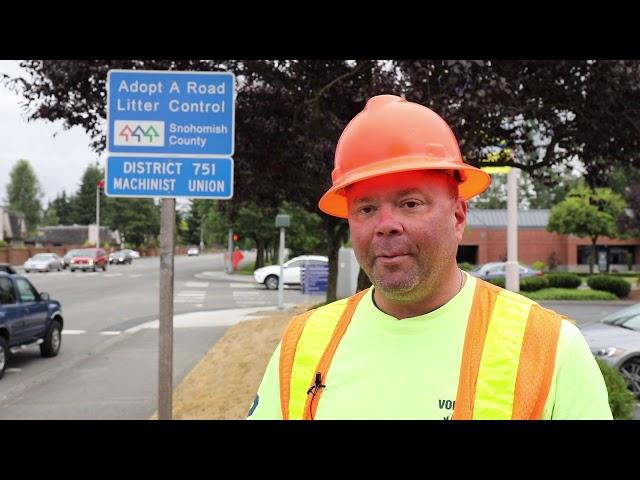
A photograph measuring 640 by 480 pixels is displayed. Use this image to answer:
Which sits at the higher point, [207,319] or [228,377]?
[228,377]

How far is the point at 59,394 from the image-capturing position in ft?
28.5

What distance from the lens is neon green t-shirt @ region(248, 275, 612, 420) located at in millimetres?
1489

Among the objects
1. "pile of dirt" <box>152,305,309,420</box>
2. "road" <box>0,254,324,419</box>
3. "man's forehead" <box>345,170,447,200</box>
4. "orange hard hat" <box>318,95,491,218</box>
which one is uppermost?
"orange hard hat" <box>318,95,491,218</box>

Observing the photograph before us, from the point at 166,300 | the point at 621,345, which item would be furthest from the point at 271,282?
the point at 166,300

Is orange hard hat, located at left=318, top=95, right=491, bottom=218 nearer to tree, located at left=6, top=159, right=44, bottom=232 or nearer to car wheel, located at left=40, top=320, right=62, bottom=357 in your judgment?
car wheel, located at left=40, top=320, right=62, bottom=357

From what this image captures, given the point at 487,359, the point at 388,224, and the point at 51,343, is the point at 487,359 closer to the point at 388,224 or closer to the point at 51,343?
the point at 388,224

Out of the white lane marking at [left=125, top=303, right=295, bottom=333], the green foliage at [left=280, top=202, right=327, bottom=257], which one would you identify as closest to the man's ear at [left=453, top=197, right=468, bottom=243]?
the white lane marking at [left=125, top=303, right=295, bottom=333]

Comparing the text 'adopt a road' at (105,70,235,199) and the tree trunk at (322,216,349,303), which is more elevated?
the text 'adopt a road' at (105,70,235,199)

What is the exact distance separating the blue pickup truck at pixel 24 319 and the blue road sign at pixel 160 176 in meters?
6.42

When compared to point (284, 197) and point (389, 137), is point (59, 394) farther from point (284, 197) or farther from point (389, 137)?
point (389, 137)

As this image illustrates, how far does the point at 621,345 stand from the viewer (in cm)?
846

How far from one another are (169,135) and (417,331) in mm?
3445

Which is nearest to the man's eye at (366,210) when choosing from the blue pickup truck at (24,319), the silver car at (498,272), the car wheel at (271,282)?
the blue pickup truck at (24,319)
